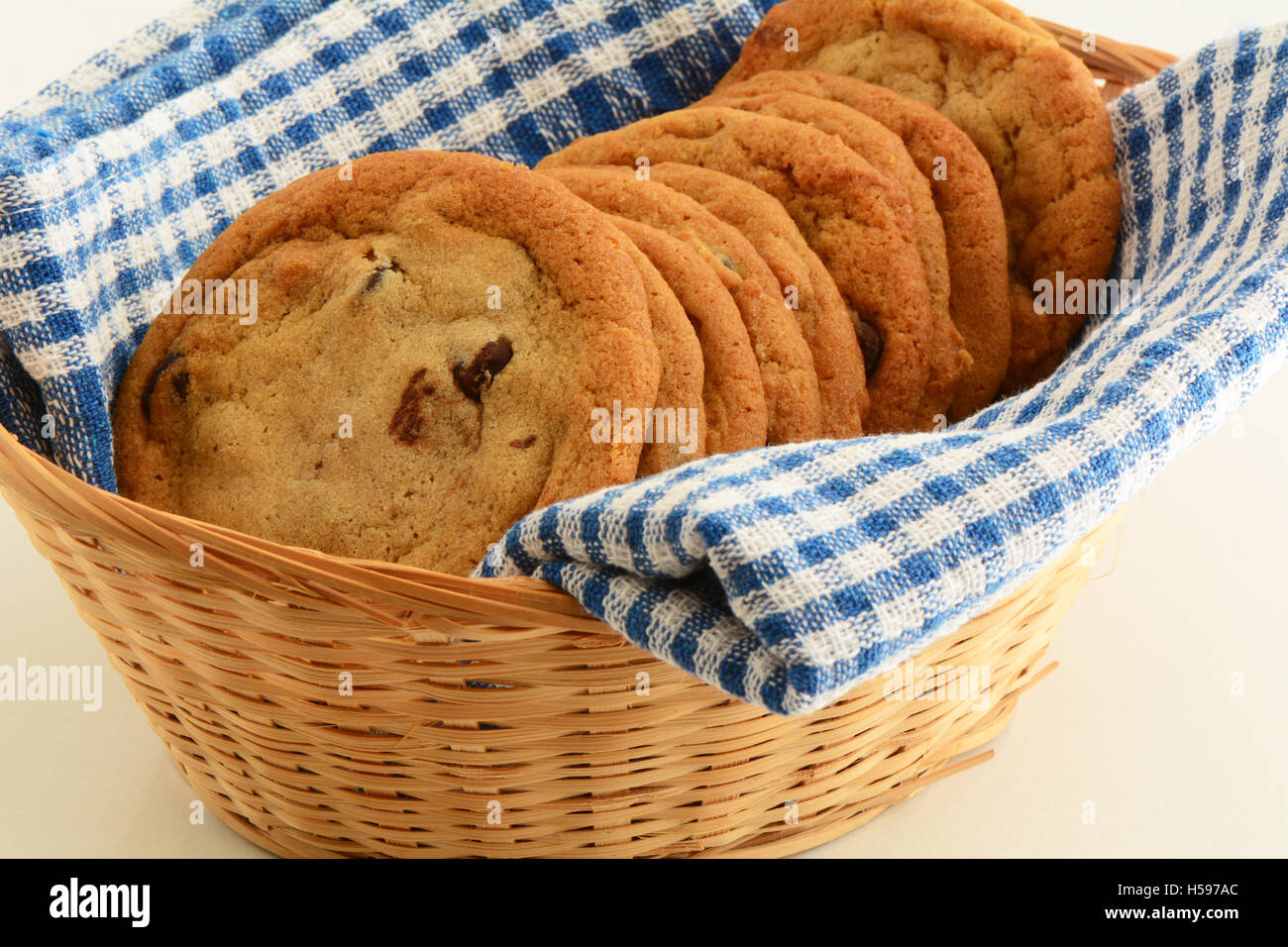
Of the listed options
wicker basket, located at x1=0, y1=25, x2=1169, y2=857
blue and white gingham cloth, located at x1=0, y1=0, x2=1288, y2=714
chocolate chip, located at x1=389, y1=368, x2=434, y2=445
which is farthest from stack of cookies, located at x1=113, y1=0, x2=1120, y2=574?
wicker basket, located at x1=0, y1=25, x2=1169, y2=857

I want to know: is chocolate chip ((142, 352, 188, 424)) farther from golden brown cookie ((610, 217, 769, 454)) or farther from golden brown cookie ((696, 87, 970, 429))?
golden brown cookie ((696, 87, 970, 429))

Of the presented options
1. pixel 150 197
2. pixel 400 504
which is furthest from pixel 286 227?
pixel 400 504

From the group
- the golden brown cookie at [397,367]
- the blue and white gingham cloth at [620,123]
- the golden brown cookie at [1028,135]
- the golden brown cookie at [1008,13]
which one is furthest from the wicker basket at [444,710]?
the golden brown cookie at [1008,13]

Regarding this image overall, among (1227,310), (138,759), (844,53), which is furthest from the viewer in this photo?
(844,53)

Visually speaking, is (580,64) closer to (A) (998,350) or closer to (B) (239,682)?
(A) (998,350)

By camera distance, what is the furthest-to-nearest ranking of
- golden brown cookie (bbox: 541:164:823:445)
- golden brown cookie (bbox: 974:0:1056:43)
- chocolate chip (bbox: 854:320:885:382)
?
golden brown cookie (bbox: 974:0:1056:43) < chocolate chip (bbox: 854:320:885:382) < golden brown cookie (bbox: 541:164:823:445)

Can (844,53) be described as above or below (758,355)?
above

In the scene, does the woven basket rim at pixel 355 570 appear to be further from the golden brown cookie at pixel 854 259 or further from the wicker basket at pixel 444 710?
the golden brown cookie at pixel 854 259
